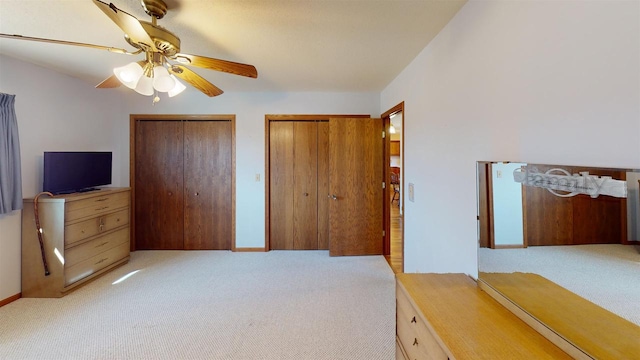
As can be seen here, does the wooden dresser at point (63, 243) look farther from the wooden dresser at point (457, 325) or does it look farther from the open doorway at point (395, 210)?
the open doorway at point (395, 210)

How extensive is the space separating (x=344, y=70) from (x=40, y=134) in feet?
11.0

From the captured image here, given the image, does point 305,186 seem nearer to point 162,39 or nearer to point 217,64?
point 217,64

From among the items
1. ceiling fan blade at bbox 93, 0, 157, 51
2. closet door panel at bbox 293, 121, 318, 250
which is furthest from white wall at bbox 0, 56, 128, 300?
closet door panel at bbox 293, 121, 318, 250

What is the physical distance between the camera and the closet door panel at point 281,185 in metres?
3.84

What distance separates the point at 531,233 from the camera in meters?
1.12

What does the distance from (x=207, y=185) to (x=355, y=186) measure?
7.20 ft

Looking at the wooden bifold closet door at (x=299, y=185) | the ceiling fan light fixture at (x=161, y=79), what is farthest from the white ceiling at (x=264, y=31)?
the wooden bifold closet door at (x=299, y=185)

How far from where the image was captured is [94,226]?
2.85m

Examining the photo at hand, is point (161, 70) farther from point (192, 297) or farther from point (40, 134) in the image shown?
point (40, 134)

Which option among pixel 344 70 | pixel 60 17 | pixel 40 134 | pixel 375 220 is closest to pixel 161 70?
pixel 60 17

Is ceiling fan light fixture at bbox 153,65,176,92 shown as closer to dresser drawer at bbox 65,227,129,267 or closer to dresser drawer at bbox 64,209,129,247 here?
dresser drawer at bbox 64,209,129,247

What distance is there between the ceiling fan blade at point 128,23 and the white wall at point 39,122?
7.08 feet

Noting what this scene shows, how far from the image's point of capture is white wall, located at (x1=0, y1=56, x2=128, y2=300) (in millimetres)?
2463

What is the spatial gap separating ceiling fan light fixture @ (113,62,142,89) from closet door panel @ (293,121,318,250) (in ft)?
7.93
